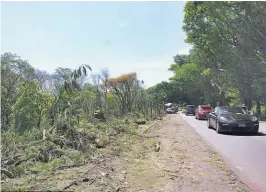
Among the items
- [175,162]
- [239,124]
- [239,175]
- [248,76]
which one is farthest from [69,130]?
[248,76]

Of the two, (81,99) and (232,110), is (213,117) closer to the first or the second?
(232,110)

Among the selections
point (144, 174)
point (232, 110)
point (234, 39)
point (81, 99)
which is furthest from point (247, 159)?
point (234, 39)

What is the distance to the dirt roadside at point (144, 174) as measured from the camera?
5.55m

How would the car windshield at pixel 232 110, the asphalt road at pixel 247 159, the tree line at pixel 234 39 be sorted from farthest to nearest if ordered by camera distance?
1. the tree line at pixel 234 39
2. the car windshield at pixel 232 110
3. the asphalt road at pixel 247 159

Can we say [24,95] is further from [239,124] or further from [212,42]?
[212,42]

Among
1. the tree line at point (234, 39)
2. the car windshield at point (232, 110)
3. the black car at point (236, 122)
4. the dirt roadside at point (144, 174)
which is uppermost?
the tree line at point (234, 39)

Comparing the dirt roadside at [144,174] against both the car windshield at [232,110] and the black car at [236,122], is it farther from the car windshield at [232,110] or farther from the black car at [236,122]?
the car windshield at [232,110]

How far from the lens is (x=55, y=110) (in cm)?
997

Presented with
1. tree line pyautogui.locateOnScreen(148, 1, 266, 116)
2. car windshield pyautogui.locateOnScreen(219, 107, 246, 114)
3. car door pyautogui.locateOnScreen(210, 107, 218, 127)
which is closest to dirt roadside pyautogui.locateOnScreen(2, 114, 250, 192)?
car windshield pyautogui.locateOnScreen(219, 107, 246, 114)

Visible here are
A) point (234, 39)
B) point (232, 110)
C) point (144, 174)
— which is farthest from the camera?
point (234, 39)

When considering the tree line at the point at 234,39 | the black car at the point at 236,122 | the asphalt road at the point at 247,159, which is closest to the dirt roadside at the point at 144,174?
the asphalt road at the point at 247,159

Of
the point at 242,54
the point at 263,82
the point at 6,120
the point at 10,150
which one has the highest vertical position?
the point at 242,54

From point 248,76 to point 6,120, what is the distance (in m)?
26.3

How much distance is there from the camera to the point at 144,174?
22.0ft
